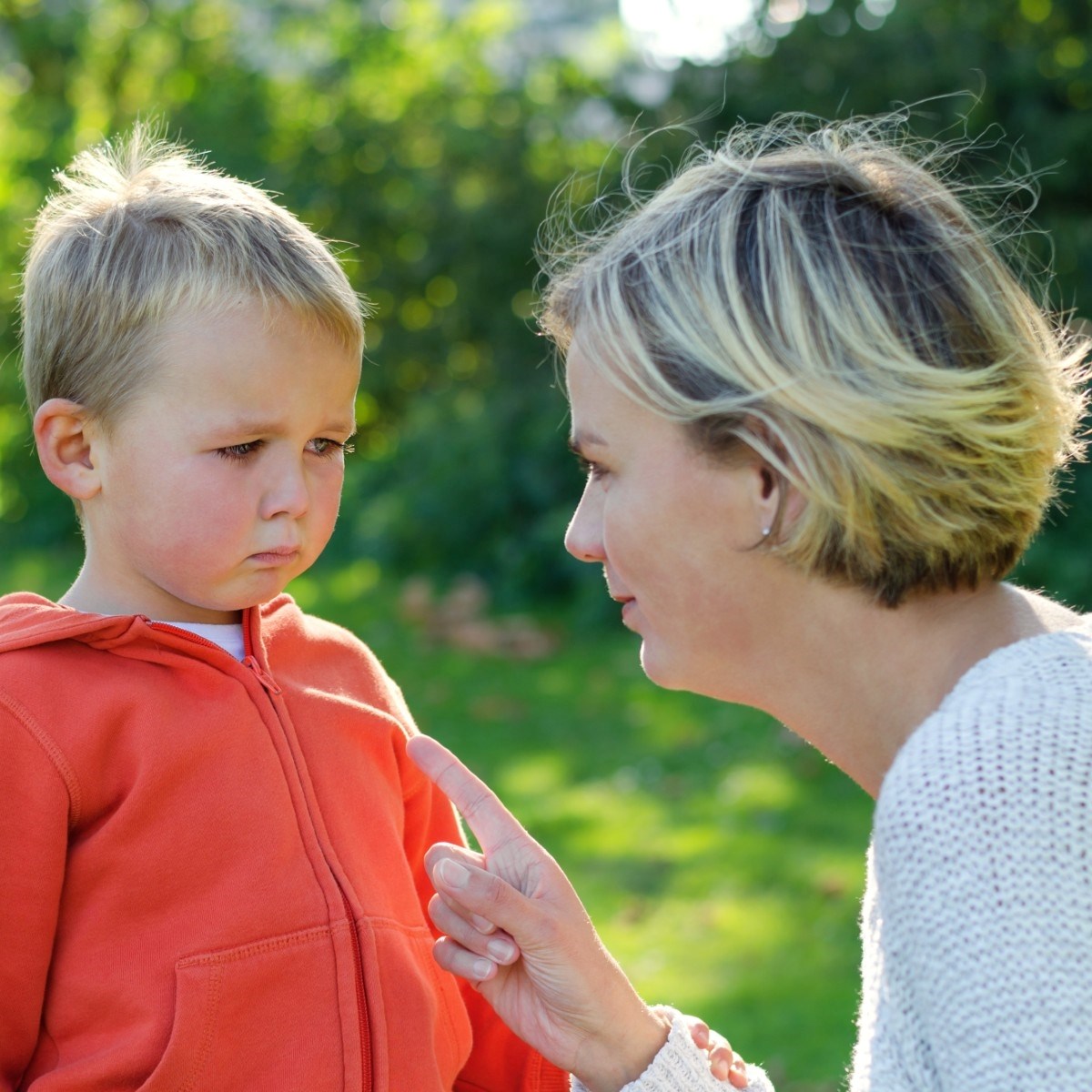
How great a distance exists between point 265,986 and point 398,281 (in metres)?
9.81

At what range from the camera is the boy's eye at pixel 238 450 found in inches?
79.4

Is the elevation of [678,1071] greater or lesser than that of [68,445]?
lesser

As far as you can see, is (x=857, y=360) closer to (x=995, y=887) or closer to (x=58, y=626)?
(x=995, y=887)

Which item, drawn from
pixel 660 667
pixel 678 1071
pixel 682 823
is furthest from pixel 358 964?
pixel 682 823

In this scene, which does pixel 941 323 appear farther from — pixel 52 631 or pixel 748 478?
pixel 52 631

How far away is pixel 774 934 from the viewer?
→ 4.69 m

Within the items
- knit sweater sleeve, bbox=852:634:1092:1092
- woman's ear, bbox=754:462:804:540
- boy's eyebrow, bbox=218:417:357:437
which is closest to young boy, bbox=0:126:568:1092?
boy's eyebrow, bbox=218:417:357:437

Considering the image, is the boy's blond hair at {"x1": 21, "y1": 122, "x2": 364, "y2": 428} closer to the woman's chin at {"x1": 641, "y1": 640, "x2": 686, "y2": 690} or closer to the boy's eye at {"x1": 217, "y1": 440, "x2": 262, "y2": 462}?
the boy's eye at {"x1": 217, "y1": 440, "x2": 262, "y2": 462}

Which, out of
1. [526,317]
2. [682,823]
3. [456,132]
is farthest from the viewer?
[456,132]

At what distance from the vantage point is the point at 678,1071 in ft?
7.00

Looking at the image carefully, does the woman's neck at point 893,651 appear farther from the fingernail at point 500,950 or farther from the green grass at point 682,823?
the green grass at point 682,823

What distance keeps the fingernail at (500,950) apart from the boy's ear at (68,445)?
0.86m

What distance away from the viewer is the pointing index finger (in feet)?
6.86

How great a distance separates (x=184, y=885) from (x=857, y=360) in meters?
1.14
